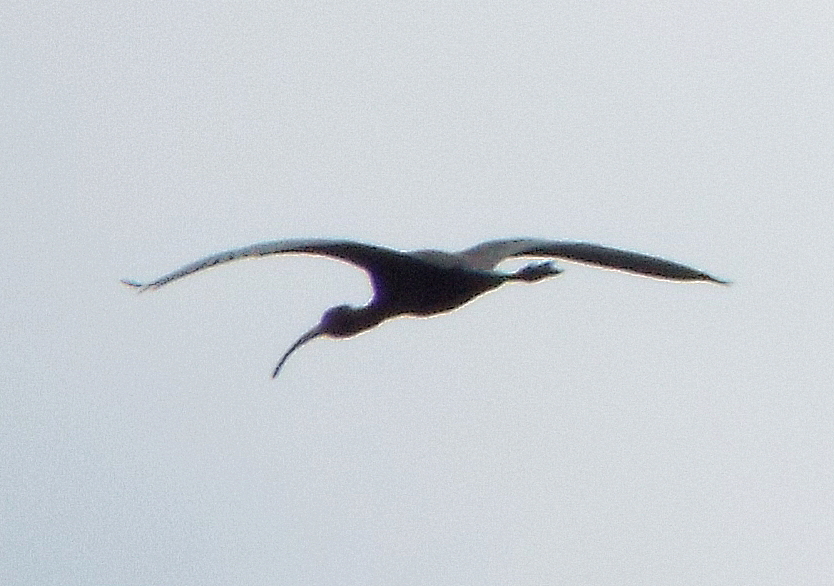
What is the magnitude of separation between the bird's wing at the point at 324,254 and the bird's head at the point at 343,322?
17.4 inches

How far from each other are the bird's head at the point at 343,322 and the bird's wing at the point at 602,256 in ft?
2.87

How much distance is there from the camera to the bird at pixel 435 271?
12188 mm

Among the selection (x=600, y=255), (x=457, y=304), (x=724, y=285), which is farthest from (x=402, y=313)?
(x=724, y=285)

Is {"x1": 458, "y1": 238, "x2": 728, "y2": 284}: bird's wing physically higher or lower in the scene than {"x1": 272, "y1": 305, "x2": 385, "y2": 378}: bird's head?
higher

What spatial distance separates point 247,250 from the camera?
10883 millimetres

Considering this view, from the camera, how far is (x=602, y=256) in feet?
44.9

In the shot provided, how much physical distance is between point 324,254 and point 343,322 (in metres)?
2.00

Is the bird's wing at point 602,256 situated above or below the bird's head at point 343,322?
above

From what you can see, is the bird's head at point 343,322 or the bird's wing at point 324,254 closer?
the bird's wing at point 324,254

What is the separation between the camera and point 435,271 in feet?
41.7

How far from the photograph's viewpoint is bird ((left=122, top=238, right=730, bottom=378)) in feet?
40.0

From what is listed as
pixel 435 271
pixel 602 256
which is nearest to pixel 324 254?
pixel 435 271

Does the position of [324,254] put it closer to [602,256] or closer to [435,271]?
[435,271]

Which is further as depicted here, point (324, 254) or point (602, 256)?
point (602, 256)
